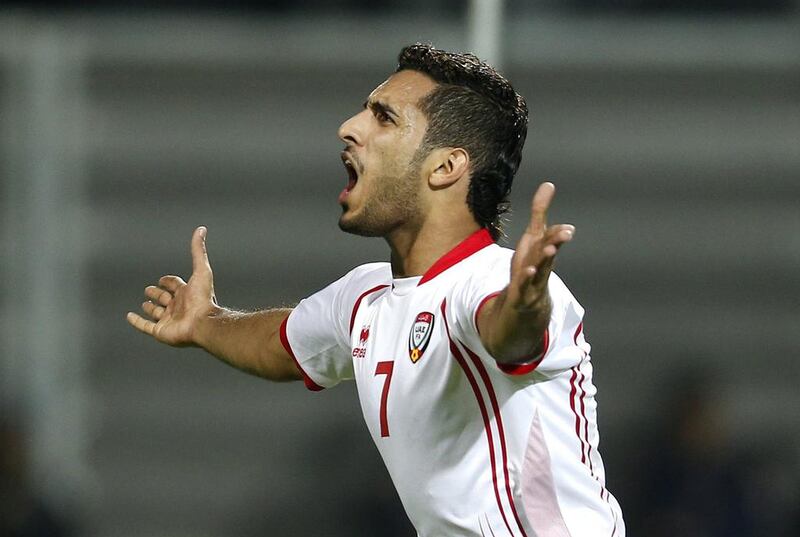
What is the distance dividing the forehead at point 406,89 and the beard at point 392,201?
153 millimetres

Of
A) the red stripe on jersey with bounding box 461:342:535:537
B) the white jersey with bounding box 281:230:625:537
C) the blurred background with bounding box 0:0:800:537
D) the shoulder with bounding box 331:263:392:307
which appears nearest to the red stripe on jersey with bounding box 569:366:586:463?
the white jersey with bounding box 281:230:625:537

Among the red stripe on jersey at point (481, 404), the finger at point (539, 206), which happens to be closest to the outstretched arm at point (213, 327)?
the red stripe on jersey at point (481, 404)

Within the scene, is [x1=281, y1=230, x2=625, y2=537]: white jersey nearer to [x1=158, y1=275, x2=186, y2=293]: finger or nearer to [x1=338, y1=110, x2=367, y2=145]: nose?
[x1=338, y1=110, x2=367, y2=145]: nose

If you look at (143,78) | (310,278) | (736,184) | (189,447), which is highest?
(143,78)

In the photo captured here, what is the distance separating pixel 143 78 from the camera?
6.52 meters

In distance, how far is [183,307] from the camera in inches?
144

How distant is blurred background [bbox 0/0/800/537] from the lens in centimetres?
619

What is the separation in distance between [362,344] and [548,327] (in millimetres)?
683

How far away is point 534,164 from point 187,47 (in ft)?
5.49

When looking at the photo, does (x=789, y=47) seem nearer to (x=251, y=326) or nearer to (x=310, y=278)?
(x=310, y=278)

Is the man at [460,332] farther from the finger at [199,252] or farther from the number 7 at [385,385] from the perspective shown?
the finger at [199,252]

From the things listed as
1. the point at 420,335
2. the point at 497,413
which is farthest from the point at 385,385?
the point at 497,413

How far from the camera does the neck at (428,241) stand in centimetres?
305

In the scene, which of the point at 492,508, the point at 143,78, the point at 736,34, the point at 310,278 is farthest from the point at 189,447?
the point at 492,508
